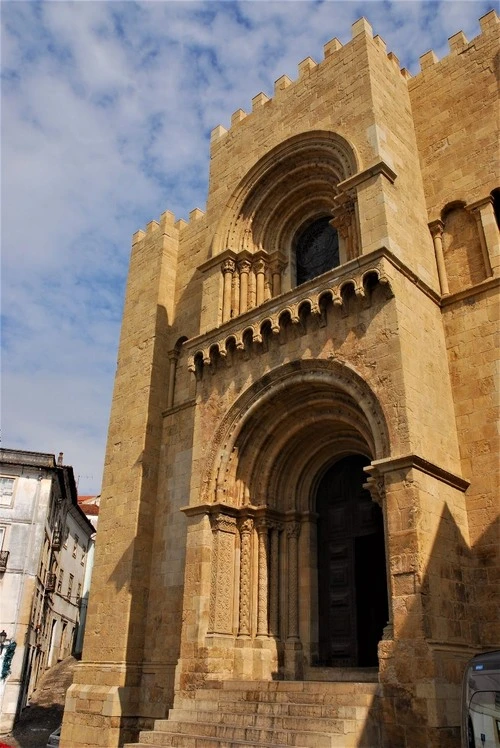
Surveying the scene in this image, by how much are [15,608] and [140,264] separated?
15149mm

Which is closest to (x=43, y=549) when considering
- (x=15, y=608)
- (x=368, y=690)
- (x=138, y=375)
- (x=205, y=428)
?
(x=15, y=608)

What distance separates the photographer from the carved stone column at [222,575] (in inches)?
436

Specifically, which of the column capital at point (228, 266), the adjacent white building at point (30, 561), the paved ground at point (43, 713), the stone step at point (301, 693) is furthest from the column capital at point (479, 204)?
the adjacent white building at point (30, 561)

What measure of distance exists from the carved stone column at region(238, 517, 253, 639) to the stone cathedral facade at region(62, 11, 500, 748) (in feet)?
0.20

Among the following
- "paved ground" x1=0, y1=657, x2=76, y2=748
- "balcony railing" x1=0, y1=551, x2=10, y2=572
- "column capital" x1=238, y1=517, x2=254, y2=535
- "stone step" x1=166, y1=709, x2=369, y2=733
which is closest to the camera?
"stone step" x1=166, y1=709, x2=369, y2=733

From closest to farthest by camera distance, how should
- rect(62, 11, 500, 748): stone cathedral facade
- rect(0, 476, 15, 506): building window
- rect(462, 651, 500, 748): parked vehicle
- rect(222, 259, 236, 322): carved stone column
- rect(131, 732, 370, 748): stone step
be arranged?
1. rect(462, 651, 500, 748): parked vehicle
2. rect(131, 732, 370, 748): stone step
3. rect(62, 11, 500, 748): stone cathedral facade
4. rect(222, 259, 236, 322): carved stone column
5. rect(0, 476, 15, 506): building window

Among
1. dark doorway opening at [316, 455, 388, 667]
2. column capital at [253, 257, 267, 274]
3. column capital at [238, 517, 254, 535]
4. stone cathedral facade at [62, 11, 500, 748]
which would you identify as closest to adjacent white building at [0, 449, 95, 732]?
stone cathedral facade at [62, 11, 500, 748]

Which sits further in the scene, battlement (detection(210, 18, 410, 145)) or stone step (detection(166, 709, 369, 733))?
battlement (detection(210, 18, 410, 145))

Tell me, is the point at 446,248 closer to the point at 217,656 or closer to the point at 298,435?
the point at 298,435

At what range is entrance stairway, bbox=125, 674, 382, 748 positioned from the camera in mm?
8094

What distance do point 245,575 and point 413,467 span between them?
4.12m

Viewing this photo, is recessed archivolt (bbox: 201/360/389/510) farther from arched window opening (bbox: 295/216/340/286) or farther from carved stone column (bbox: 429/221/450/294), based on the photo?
arched window opening (bbox: 295/216/340/286)

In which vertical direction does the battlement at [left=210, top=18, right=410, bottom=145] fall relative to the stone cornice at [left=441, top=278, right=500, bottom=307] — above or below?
above

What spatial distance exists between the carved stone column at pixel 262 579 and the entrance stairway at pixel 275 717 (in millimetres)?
1181
